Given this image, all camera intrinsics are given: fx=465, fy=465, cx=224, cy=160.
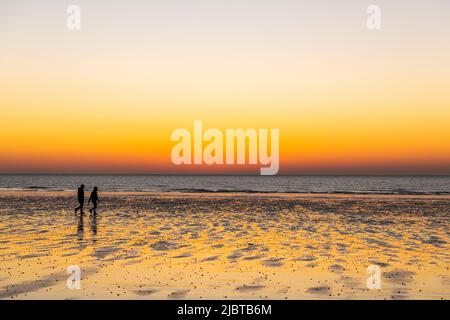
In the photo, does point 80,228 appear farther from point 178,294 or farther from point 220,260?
point 178,294

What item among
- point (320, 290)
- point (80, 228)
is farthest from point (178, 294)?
point (80, 228)

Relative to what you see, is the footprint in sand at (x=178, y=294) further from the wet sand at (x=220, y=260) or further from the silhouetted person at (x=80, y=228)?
the silhouetted person at (x=80, y=228)

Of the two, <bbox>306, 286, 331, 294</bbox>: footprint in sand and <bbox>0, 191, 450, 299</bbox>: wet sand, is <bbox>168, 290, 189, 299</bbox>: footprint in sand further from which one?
<bbox>306, 286, 331, 294</bbox>: footprint in sand

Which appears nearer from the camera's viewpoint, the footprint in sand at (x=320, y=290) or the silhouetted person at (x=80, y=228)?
the footprint in sand at (x=320, y=290)

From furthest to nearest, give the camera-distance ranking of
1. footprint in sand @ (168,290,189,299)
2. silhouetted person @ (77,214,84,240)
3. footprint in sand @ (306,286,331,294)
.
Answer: silhouetted person @ (77,214,84,240) → footprint in sand @ (306,286,331,294) → footprint in sand @ (168,290,189,299)

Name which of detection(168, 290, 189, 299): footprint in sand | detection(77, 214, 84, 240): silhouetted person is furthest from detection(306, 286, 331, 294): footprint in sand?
detection(77, 214, 84, 240): silhouetted person

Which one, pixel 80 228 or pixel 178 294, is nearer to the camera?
pixel 178 294

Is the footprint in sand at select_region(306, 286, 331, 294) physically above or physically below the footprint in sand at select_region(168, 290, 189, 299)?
below

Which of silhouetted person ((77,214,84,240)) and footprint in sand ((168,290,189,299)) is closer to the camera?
footprint in sand ((168,290,189,299))

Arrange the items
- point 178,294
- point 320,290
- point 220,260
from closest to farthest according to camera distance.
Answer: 1. point 178,294
2. point 320,290
3. point 220,260

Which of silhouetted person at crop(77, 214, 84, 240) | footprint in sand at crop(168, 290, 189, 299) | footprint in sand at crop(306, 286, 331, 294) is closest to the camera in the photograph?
footprint in sand at crop(168, 290, 189, 299)

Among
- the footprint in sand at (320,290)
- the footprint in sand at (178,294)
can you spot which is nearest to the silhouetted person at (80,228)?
the footprint in sand at (178,294)
